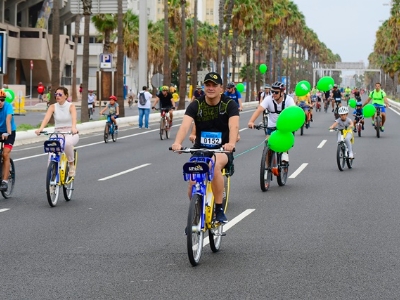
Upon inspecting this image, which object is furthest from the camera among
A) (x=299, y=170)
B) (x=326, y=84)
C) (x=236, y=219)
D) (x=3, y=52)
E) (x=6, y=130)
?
(x=3, y=52)

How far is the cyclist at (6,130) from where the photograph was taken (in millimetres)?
13836

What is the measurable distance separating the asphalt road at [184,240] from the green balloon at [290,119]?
112 cm

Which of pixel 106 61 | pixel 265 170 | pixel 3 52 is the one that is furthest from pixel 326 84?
pixel 106 61

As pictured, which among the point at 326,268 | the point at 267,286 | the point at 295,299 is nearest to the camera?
the point at 295,299

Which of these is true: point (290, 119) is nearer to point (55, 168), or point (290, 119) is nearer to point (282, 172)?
point (282, 172)

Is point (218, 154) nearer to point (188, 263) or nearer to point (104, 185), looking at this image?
point (188, 263)

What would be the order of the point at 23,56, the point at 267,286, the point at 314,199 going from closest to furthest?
the point at 267,286 < the point at 314,199 < the point at 23,56

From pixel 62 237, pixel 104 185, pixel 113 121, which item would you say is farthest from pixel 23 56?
pixel 62 237

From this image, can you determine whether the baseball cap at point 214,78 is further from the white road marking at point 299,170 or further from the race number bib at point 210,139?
the white road marking at point 299,170

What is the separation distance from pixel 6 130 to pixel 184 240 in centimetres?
486

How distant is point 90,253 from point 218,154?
165 cm

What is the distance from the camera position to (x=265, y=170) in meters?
15.2

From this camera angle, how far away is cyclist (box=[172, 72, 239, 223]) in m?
9.18

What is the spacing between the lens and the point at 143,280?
26.1 feet
